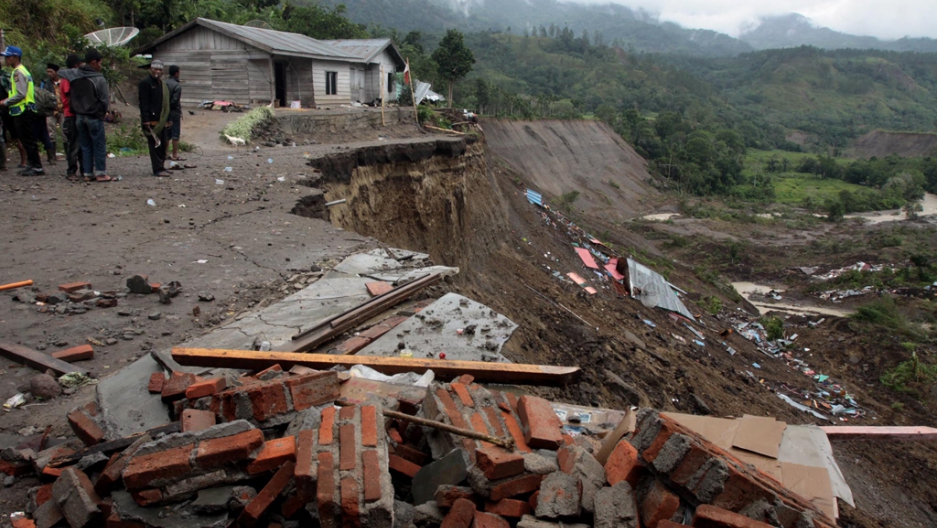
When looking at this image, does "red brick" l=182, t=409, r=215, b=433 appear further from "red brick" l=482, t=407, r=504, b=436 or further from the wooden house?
the wooden house

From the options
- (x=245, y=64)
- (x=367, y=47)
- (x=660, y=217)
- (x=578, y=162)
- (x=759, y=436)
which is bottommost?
(x=660, y=217)

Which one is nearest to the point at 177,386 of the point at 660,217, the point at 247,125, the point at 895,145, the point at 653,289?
the point at 247,125

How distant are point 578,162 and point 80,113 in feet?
104

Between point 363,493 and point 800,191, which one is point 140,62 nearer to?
point 363,493

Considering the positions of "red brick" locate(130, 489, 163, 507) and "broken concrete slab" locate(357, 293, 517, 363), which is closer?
"red brick" locate(130, 489, 163, 507)

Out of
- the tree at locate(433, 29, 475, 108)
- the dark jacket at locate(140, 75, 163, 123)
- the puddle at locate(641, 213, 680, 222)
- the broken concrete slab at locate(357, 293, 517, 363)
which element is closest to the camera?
the broken concrete slab at locate(357, 293, 517, 363)

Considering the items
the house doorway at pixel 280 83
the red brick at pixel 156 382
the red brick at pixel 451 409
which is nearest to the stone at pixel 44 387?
the red brick at pixel 156 382

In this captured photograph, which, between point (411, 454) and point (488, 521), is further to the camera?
point (411, 454)

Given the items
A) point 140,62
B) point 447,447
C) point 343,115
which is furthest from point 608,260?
point 447,447

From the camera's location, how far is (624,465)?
219cm

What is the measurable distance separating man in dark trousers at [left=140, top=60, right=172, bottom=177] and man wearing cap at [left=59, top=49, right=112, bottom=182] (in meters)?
0.58

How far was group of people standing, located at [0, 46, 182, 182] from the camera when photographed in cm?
686

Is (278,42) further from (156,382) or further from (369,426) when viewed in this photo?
(369,426)

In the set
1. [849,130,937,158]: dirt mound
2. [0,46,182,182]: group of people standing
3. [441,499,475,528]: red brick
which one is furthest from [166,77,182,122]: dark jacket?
[849,130,937,158]: dirt mound
